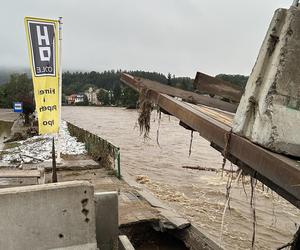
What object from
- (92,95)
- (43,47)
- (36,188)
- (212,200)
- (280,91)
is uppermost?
(43,47)

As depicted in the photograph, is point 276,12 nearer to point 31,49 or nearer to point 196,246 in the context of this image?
point 196,246

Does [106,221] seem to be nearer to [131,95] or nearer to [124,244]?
[124,244]

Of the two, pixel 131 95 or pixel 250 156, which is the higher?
pixel 250 156

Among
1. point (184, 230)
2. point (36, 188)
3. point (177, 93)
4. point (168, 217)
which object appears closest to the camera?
point (36, 188)

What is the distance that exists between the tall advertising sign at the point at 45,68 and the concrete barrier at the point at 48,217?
268 inches

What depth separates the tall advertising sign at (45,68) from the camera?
34.4 ft

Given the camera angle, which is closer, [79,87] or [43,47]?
[43,47]

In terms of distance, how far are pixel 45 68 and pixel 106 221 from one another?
686 cm

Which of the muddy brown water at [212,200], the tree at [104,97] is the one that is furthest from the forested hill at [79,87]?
the muddy brown water at [212,200]

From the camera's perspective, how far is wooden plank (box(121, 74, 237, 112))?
425 cm

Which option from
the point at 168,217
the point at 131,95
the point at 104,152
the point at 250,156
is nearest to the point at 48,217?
the point at 250,156

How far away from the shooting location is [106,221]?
511cm

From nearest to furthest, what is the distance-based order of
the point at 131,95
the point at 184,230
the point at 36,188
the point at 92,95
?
1. the point at 36,188
2. the point at 184,230
3. the point at 131,95
4. the point at 92,95

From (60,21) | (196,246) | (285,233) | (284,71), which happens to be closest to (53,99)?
(60,21)
